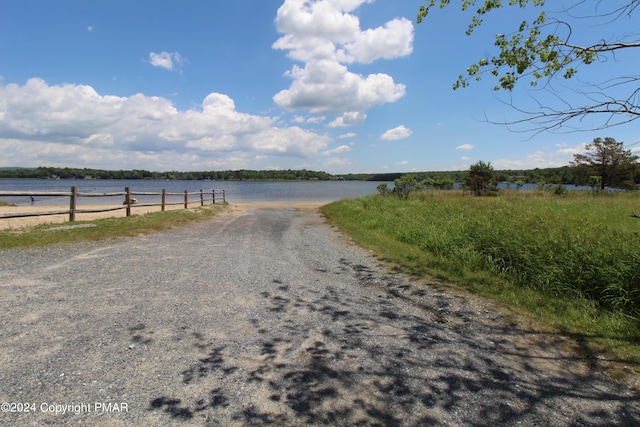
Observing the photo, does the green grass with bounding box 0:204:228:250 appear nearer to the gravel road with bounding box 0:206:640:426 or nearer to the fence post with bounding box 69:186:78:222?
the fence post with bounding box 69:186:78:222

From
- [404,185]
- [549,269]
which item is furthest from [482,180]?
[549,269]

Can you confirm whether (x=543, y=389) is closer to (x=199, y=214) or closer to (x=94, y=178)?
(x=199, y=214)

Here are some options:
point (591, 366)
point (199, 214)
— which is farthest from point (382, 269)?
point (199, 214)

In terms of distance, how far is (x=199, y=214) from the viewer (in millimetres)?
17344

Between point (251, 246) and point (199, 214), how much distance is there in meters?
8.75

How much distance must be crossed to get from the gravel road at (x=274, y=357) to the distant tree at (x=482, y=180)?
111 feet

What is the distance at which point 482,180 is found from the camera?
36.4 m

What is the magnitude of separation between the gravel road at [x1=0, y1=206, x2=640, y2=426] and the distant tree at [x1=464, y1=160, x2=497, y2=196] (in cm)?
3380

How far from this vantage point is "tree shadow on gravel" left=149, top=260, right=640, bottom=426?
2617mm

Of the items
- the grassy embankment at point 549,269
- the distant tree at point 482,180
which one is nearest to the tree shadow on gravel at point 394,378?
the grassy embankment at point 549,269

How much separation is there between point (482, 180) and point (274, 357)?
124 ft

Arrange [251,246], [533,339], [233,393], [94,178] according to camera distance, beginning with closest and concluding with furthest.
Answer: [233,393] < [533,339] < [251,246] < [94,178]

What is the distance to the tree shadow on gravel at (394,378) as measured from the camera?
262 cm

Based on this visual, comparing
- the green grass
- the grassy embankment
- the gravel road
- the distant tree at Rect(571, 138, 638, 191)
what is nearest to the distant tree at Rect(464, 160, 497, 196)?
the distant tree at Rect(571, 138, 638, 191)
